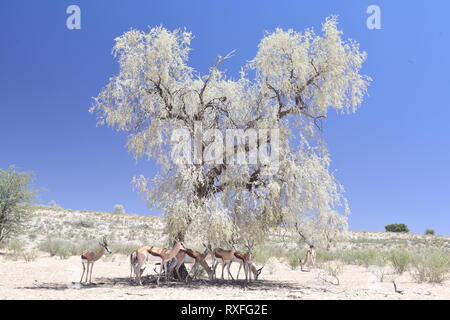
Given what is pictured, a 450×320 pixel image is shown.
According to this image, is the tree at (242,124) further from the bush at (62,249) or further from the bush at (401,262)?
the bush at (62,249)

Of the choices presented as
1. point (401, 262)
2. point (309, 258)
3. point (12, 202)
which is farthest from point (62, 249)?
point (401, 262)

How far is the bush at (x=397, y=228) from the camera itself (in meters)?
76.1

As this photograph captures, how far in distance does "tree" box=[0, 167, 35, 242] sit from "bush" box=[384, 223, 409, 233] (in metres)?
64.4

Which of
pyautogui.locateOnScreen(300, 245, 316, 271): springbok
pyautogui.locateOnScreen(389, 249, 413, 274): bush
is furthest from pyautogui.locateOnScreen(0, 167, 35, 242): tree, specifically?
pyautogui.locateOnScreen(389, 249, 413, 274): bush

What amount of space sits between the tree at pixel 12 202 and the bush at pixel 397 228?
64.4 metres

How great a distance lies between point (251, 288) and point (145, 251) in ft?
11.2

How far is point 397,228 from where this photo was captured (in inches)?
3009

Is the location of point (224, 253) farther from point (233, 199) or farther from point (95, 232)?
point (95, 232)

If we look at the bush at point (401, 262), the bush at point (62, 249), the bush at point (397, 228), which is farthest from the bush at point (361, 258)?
the bush at point (397, 228)

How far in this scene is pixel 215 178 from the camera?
1573 centimetres

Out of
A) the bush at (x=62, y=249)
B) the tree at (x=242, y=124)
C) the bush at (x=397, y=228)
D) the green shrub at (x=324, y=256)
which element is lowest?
the green shrub at (x=324, y=256)

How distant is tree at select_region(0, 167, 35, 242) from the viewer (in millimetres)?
27703

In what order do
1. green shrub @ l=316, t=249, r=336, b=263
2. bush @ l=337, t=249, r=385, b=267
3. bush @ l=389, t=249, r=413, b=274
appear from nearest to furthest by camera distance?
bush @ l=389, t=249, r=413, b=274, bush @ l=337, t=249, r=385, b=267, green shrub @ l=316, t=249, r=336, b=263

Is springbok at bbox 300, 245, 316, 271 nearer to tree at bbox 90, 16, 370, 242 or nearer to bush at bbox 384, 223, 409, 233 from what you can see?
tree at bbox 90, 16, 370, 242
